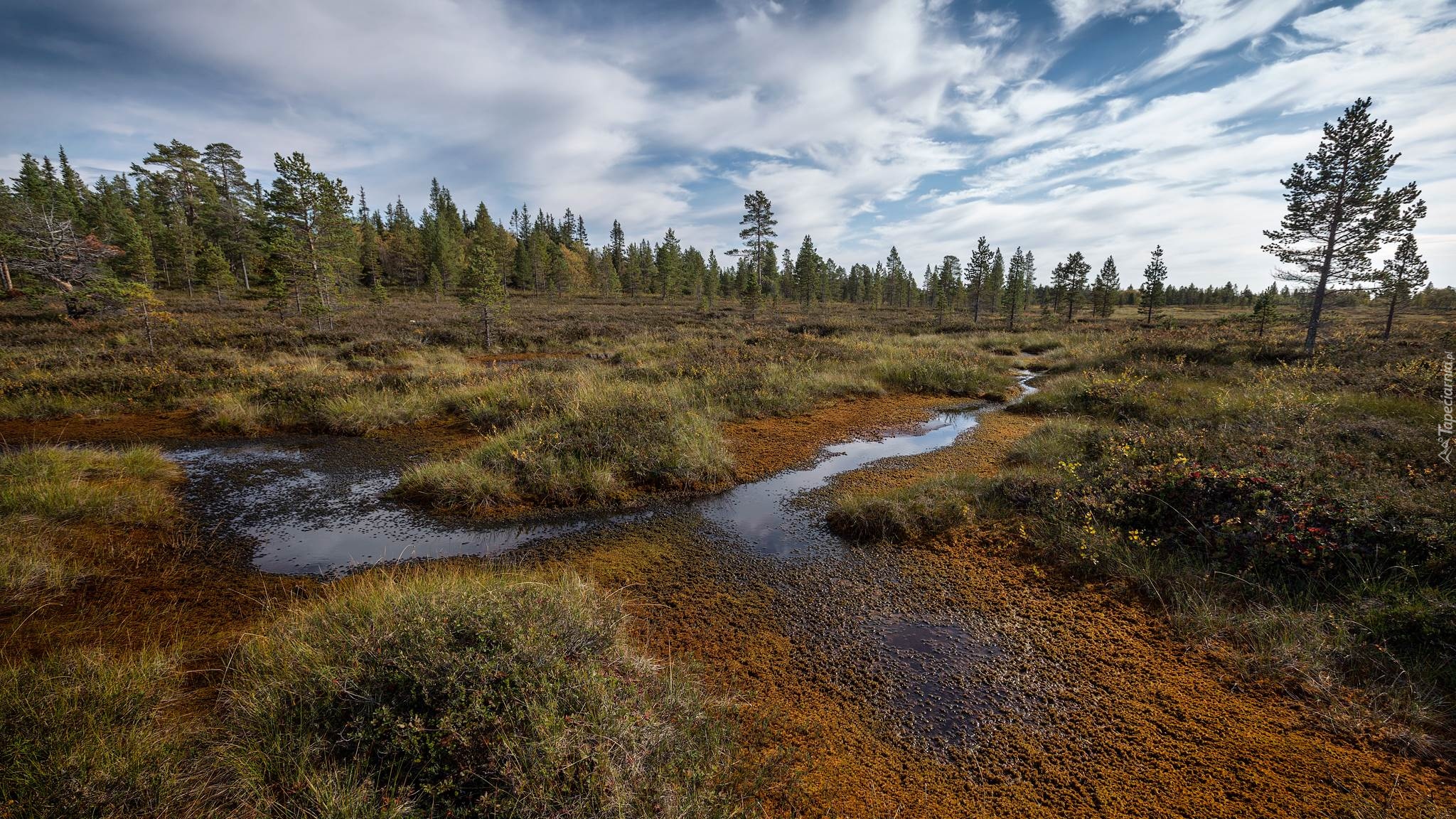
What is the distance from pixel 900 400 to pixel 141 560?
1449 centimetres

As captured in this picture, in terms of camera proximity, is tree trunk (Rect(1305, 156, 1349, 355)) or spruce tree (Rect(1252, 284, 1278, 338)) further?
spruce tree (Rect(1252, 284, 1278, 338))

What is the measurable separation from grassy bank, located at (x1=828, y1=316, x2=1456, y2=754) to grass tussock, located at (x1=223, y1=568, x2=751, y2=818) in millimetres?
3831

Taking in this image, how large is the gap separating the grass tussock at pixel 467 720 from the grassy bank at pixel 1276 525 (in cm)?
383

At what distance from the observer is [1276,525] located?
4715mm

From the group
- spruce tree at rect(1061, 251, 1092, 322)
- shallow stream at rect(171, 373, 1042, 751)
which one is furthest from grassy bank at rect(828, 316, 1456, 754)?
spruce tree at rect(1061, 251, 1092, 322)

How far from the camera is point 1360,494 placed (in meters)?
4.93

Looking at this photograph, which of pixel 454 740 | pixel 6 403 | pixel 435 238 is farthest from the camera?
pixel 435 238

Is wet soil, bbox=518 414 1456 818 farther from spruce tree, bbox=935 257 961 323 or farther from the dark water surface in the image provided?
spruce tree, bbox=935 257 961 323

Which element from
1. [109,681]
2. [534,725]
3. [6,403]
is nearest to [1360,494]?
[534,725]

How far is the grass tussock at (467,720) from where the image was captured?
2.24 meters

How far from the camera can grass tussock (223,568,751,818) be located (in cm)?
224

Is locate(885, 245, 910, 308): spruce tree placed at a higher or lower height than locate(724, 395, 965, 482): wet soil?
higher

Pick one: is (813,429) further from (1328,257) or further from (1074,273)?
(1074,273)

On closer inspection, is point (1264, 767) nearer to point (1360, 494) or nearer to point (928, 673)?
point (928, 673)
